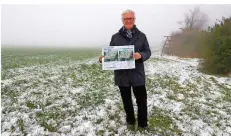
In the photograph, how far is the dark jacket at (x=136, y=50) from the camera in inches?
209

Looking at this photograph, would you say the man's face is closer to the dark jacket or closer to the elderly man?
the elderly man

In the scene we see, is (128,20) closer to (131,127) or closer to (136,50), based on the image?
(136,50)

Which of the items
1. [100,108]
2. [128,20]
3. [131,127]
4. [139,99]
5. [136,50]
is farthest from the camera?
[100,108]

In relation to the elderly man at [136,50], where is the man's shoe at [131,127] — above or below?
below

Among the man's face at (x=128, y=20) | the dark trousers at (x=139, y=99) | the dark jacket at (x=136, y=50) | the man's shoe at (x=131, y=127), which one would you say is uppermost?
Result: the man's face at (x=128, y=20)

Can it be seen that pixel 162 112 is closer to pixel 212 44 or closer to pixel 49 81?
pixel 49 81

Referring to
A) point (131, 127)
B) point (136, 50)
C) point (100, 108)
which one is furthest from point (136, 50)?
point (100, 108)

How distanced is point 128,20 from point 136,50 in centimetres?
67

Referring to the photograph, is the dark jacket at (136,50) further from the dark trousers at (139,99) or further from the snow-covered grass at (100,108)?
the snow-covered grass at (100,108)

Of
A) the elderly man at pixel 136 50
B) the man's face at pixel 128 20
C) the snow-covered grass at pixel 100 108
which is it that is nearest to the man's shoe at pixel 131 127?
the snow-covered grass at pixel 100 108

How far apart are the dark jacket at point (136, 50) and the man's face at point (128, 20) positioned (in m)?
0.13

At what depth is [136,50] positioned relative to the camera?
533cm

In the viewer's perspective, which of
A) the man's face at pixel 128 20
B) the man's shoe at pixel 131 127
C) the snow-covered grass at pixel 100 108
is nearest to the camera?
the man's face at pixel 128 20

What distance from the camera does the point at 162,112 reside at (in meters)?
7.73
